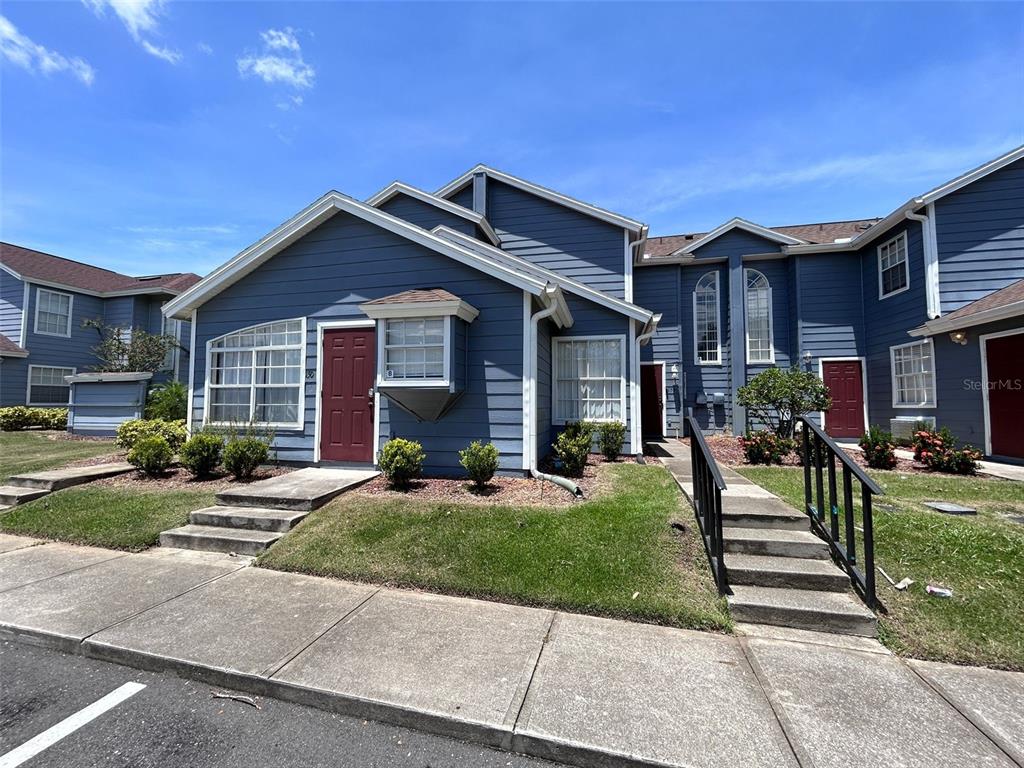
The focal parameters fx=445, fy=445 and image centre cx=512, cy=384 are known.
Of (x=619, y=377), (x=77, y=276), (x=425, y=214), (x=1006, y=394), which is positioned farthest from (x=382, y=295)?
(x=77, y=276)

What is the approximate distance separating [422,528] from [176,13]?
776 centimetres

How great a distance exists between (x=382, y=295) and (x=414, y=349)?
1.33 meters

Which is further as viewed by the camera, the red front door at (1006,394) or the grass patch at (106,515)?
the red front door at (1006,394)

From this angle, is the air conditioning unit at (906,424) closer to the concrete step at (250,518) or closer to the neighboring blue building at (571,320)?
the neighboring blue building at (571,320)

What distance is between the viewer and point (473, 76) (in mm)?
8266

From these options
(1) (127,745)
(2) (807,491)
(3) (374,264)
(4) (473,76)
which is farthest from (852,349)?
(1) (127,745)

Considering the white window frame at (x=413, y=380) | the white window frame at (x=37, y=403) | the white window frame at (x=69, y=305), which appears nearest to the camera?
the white window frame at (x=413, y=380)

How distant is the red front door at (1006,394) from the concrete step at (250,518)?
40.9ft

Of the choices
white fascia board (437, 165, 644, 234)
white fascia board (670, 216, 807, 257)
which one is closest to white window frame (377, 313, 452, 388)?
white fascia board (437, 165, 644, 234)

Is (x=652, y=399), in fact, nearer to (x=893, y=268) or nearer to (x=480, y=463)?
(x=893, y=268)

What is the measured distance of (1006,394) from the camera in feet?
28.0

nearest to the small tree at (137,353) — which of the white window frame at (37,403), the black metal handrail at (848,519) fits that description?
the white window frame at (37,403)

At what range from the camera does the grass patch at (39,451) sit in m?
8.34

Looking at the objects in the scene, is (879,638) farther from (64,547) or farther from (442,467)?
(64,547)
